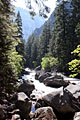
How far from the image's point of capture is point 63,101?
8133mm

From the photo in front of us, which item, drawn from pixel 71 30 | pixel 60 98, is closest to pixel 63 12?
pixel 71 30

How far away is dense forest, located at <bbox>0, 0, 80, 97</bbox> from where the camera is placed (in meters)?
6.08

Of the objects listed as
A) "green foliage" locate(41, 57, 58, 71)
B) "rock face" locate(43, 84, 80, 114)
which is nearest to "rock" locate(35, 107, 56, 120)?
"rock face" locate(43, 84, 80, 114)

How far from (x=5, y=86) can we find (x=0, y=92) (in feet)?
1.35

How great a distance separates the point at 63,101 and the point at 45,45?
126ft

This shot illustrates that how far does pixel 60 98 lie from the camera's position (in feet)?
27.4

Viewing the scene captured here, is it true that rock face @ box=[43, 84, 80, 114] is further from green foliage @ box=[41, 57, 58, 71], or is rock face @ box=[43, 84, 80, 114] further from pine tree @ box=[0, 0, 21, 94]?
green foliage @ box=[41, 57, 58, 71]

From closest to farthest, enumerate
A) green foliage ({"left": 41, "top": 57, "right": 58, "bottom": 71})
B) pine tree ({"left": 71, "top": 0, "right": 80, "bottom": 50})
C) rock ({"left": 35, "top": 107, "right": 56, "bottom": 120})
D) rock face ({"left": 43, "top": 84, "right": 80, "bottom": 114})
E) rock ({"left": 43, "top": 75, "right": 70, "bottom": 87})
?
rock ({"left": 35, "top": 107, "right": 56, "bottom": 120}), rock face ({"left": 43, "top": 84, "right": 80, "bottom": 114}), rock ({"left": 43, "top": 75, "right": 70, "bottom": 87}), pine tree ({"left": 71, "top": 0, "right": 80, "bottom": 50}), green foliage ({"left": 41, "top": 57, "right": 58, "bottom": 71})

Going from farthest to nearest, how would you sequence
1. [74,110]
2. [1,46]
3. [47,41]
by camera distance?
[47,41], [74,110], [1,46]

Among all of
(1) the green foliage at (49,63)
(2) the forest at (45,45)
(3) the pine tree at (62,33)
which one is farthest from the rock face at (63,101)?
(3) the pine tree at (62,33)

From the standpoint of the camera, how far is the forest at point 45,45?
240 inches

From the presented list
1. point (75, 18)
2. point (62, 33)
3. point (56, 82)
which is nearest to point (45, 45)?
point (62, 33)

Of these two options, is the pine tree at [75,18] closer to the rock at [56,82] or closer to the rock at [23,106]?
the rock at [56,82]

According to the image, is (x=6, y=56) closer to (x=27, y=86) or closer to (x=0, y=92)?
(x=0, y=92)
